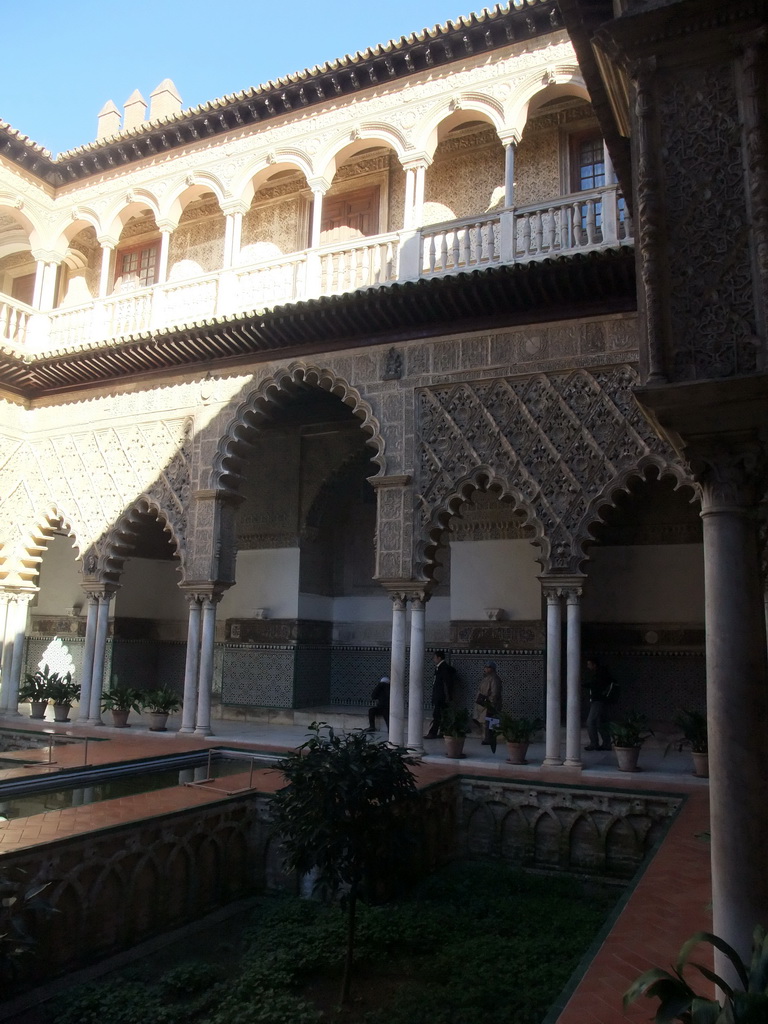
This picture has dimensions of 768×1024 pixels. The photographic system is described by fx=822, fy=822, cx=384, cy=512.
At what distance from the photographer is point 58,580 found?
52.7 feet

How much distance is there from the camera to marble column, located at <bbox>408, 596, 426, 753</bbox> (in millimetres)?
9180

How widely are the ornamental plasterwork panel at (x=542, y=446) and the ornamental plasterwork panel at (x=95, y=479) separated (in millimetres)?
3727

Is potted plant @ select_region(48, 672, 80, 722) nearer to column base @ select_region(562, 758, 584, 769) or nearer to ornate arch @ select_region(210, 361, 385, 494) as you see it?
ornate arch @ select_region(210, 361, 385, 494)

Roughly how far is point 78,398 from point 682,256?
10794 mm

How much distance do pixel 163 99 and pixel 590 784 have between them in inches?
594

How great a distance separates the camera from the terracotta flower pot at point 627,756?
27.7 feet

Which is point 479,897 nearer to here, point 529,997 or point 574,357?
point 529,997

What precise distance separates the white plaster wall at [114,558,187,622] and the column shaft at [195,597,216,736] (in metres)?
4.29

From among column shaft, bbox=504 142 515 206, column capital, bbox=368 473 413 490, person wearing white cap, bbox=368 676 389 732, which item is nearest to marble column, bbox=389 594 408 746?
column capital, bbox=368 473 413 490

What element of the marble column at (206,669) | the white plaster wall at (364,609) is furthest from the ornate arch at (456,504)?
the white plaster wall at (364,609)

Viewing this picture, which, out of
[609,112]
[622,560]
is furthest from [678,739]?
[609,112]

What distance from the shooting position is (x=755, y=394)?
3.32m

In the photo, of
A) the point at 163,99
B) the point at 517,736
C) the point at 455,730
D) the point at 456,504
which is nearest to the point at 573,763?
the point at 517,736

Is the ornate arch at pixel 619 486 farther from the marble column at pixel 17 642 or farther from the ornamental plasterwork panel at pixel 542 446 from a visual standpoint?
the marble column at pixel 17 642
